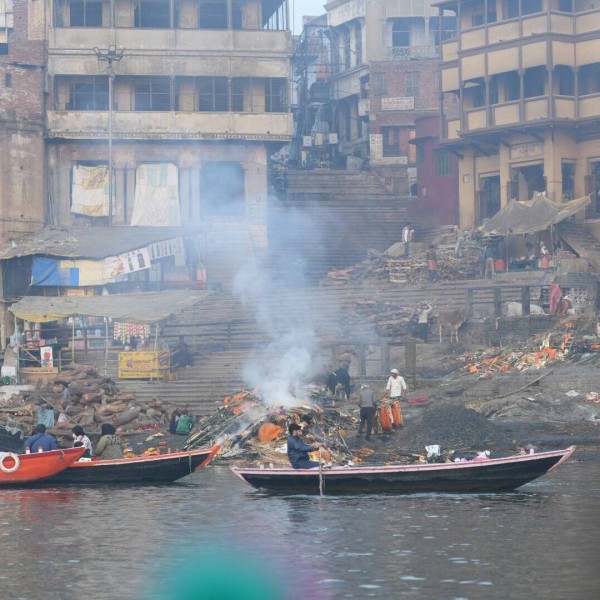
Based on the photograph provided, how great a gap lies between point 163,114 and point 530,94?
50.7ft

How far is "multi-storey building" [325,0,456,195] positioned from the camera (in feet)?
232

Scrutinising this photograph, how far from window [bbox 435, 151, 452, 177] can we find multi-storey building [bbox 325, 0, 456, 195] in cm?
378

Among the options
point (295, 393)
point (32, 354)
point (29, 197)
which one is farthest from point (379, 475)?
point (29, 197)

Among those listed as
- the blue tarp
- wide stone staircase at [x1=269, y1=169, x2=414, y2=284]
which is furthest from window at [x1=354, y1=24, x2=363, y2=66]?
the blue tarp

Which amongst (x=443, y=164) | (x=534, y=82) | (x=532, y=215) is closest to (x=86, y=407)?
(x=532, y=215)

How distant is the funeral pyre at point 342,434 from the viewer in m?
31.8

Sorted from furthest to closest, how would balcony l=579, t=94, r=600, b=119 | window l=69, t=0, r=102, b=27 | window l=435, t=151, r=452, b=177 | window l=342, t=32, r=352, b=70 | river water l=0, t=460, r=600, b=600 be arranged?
window l=342, t=32, r=352, b=70, window l=435, t=151, r=452, b=177, window l=69, t=0, r=102, b=27, balcony l=579, t=94, r=600, b=119, river water l=0, t=460, r=600, b=600

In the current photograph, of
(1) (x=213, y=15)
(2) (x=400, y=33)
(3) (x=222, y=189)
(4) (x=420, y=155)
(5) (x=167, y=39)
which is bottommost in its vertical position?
(3) (x=222, y=189)

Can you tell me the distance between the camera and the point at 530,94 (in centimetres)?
5562

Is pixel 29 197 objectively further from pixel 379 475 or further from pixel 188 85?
pixel 379 475

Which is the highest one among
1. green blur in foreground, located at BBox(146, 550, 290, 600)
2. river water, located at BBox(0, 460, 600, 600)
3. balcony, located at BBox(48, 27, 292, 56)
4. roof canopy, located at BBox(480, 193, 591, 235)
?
balcony, located at BBox(48, 27, 292, 56)

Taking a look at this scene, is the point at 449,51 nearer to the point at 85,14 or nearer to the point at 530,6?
the point at 530,6

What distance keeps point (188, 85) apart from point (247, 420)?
27.2 m

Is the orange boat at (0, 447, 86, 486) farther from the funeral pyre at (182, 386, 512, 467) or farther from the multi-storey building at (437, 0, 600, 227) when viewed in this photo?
the multi-storey building at (437, 0, 600, 227)
